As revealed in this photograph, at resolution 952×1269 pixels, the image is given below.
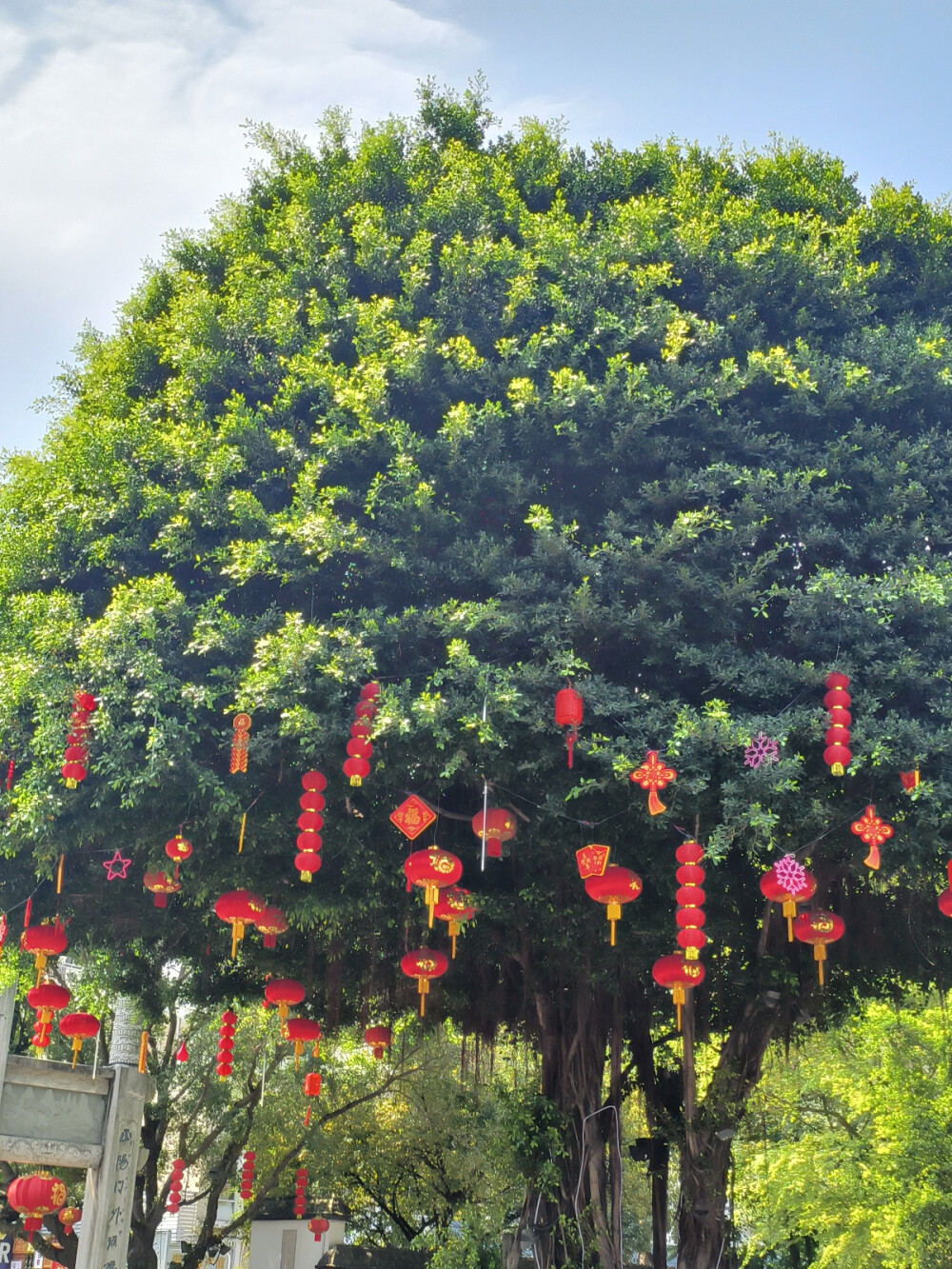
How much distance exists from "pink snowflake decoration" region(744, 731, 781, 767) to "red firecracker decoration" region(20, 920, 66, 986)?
15.0 ft

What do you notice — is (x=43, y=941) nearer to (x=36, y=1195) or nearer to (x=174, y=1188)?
(x=36, y=1195)

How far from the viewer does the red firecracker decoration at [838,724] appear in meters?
5.12

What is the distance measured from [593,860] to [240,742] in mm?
1913

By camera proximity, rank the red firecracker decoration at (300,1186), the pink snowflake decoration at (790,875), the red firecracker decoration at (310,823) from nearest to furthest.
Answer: the pink snowflake decoration at (790,875) → the red firecracker decoration at (310,823) → the red firecracker decoration at (300,1186)

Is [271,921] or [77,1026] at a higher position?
[271,921]

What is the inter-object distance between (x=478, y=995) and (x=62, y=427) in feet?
17.9

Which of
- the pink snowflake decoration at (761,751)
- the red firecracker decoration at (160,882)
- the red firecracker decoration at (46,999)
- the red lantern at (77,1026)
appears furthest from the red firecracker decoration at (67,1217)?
the pink snowflake decoration at (761,751)

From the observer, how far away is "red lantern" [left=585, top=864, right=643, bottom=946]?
5.69 m

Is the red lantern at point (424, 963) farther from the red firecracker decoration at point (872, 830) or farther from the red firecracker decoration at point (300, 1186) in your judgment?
the red firecracker decoration at point (300, 1186)

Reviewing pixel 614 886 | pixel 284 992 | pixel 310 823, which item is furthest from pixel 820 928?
pixel 284 992

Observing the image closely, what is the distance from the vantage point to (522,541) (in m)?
6.20

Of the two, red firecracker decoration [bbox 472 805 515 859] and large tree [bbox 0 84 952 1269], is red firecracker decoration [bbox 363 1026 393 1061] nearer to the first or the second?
large tree [bbox 0 84 952 1269]

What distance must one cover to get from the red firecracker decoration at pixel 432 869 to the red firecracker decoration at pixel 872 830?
2055 mm

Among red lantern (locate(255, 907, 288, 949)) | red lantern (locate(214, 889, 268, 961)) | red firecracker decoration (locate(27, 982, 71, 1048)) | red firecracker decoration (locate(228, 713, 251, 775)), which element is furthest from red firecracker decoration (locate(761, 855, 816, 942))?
red firecracker decoration (locate(27, 982, 71, 1048))
